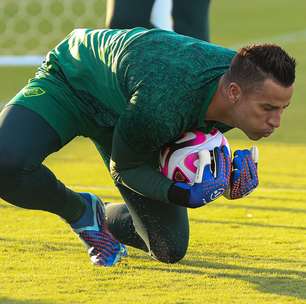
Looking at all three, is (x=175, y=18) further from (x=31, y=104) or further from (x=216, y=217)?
(x=31, y=104)

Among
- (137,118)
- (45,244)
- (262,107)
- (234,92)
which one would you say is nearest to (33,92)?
(137,118)

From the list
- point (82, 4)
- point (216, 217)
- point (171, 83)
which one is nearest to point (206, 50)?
point (171, 83)

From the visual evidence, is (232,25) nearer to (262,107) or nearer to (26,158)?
(26,158)

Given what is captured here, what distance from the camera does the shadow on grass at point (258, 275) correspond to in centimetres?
518

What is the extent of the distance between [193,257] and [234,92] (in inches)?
51.6

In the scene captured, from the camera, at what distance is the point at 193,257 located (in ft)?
19.5

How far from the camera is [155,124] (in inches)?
194

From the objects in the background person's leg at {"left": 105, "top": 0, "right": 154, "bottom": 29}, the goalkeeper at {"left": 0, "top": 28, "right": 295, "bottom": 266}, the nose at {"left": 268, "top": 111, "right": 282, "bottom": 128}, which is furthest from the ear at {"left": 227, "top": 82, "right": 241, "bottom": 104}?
the background person's leg at {"left": 105, "top": 0, "right": 154, "bottom": 29}

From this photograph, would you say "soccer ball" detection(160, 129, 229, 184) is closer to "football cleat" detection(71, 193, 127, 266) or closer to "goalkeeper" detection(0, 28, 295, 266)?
"goalkeeper" detection(0, 28, 295, 266)

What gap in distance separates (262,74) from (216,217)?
2406 mm

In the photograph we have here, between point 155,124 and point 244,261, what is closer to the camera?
point 155,124

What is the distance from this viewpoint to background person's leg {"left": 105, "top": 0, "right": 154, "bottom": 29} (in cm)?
775

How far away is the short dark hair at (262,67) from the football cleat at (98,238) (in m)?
1.32

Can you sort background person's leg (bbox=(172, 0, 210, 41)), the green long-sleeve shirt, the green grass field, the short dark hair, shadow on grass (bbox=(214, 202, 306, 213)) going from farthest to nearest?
background person's leg (bbox=(172, 0, 210, 41)) < shadow on grass (bbox=(214, 202, 306, 213)) < the green grass field < the green long-sleeve shirt < the short dark hair
